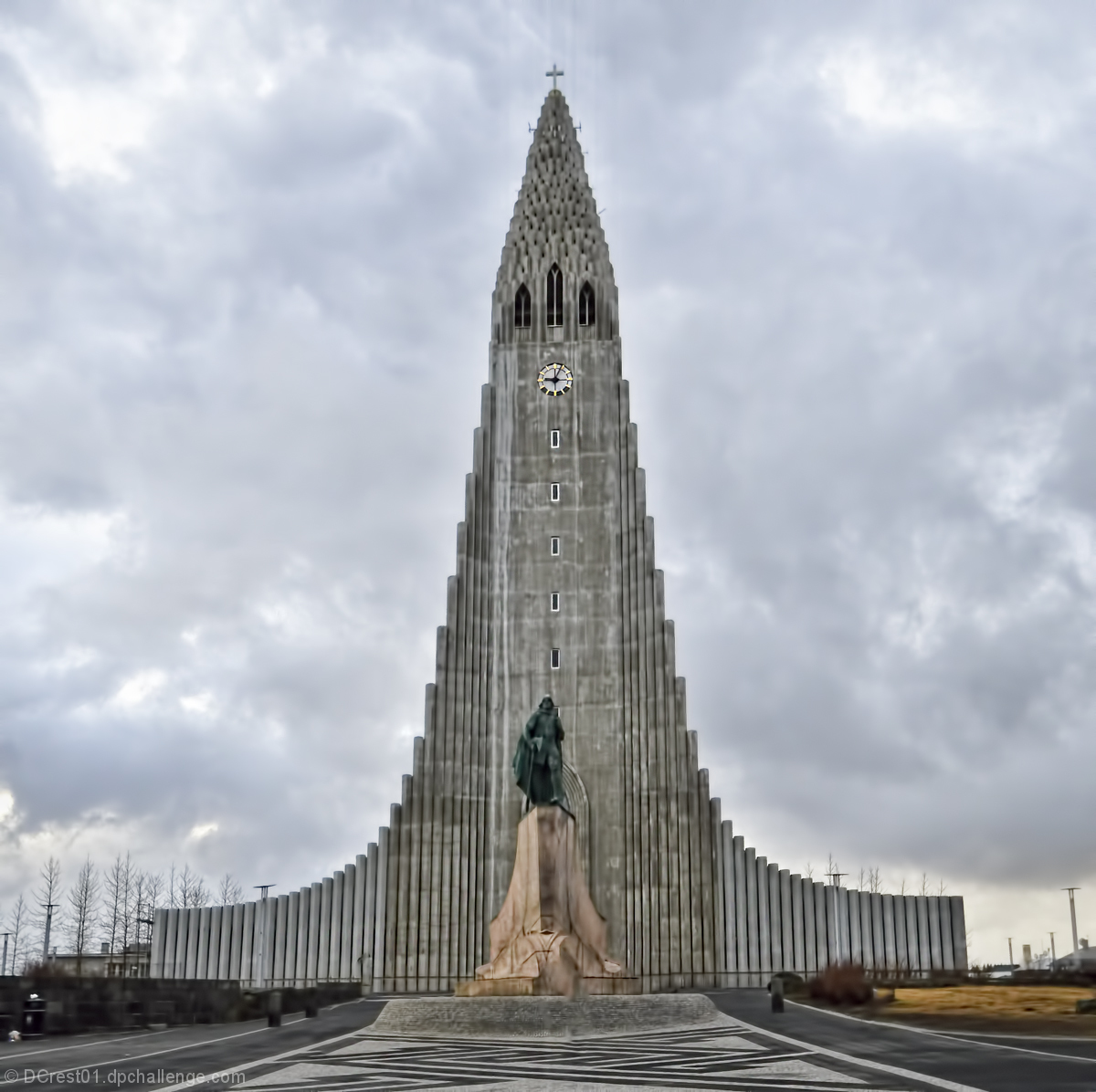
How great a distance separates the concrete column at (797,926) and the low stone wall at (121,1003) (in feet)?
67.4

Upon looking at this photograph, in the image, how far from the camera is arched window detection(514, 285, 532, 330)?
160 feet

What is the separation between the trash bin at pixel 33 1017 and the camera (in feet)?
55.6

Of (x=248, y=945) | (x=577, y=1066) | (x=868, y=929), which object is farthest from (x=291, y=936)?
(x=577, y=1066)

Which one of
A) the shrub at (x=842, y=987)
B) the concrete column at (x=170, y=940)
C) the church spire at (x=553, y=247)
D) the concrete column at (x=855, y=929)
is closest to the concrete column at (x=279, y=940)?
the concrete column at (x=170, y=940)

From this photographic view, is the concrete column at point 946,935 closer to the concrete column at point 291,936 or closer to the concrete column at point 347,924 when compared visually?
the concrete column at point 347,924

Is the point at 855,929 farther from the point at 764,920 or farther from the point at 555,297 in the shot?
the point at 555,297

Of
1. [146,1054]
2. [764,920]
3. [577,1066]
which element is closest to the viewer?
[577,1066]

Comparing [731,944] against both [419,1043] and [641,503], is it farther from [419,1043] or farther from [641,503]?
[419,1043]

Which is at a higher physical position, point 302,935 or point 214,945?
point 302,935

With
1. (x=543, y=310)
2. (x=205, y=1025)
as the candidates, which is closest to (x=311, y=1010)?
(x=205, y=1025)

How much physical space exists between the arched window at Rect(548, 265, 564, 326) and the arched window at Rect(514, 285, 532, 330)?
810mm

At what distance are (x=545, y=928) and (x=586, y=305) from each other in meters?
31.4

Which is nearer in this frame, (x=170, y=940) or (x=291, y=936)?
(x=291, y=936)

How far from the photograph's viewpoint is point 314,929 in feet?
140
